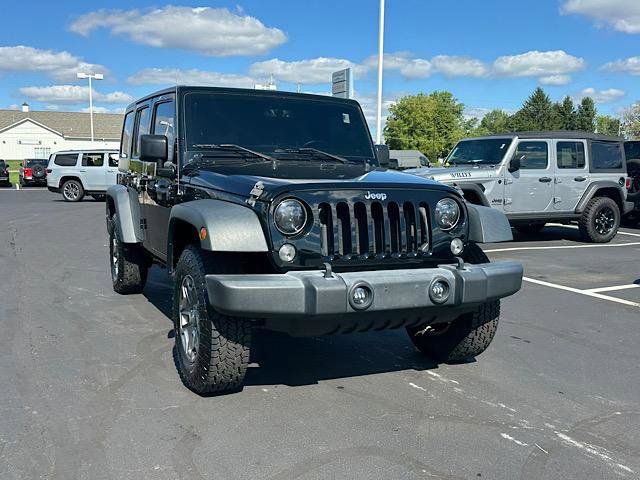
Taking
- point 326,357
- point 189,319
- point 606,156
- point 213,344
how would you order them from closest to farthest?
point 213,344 < point 189,319 < point 326,357 < point 606,156

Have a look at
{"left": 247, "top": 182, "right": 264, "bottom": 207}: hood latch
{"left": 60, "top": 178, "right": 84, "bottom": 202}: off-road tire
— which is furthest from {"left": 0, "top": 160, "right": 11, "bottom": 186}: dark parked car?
{"left": 247, "top": 182, "right": 264, "bottom": 207}: hood latch

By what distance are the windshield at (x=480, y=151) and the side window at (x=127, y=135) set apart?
260 inches

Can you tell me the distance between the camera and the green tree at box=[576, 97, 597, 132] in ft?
308

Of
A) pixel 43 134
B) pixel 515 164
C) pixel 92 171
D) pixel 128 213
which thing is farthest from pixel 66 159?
pixel 43 134

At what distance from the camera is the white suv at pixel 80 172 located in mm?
23281

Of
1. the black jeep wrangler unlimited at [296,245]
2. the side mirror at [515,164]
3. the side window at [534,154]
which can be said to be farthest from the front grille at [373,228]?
the side window at [534,154]

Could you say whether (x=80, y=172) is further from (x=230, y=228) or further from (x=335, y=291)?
(x=335, y=291)

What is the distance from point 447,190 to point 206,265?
5.16 feet

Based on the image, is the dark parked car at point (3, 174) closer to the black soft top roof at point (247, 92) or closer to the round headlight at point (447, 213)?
the black soft top roof at point (247, 92)

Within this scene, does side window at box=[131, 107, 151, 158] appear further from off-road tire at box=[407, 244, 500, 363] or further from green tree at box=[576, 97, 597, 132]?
green tree at box=[576, 97, 597, 132]

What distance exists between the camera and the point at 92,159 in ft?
76.7

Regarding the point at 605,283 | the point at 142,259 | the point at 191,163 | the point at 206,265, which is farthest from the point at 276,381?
the point at 605,283

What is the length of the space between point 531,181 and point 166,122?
7.94 m

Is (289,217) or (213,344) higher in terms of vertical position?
(289,217)
